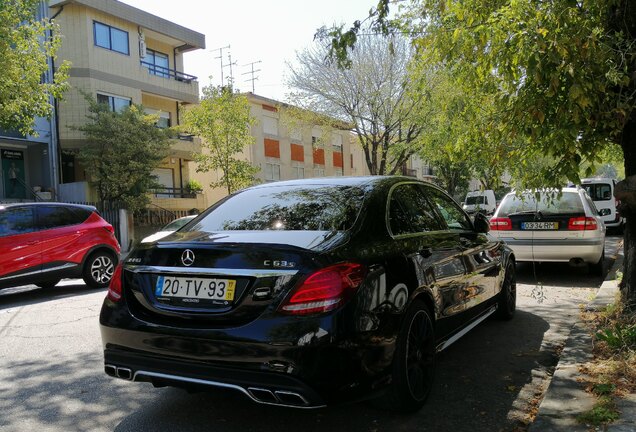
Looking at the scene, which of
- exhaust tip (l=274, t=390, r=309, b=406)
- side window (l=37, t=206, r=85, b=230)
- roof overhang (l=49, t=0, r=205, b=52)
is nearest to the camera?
exhaust tip (l=274, t=390, r=309, b=406)

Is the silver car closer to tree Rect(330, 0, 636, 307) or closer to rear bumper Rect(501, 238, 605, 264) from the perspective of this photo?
rear bumper Rect(501, 238, 605, 264)

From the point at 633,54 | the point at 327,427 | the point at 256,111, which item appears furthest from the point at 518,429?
the point at 256,111

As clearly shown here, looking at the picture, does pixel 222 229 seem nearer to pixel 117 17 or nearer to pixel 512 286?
Answer: pixel 512 286

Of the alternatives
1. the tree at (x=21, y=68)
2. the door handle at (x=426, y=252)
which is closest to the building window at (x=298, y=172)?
the tree at (x=21, y=68)

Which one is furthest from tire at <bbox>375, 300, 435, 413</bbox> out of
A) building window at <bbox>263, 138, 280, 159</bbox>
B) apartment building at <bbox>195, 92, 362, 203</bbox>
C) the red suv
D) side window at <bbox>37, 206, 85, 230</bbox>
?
building window at <bbox>263, 138, 280, 159</bbox>

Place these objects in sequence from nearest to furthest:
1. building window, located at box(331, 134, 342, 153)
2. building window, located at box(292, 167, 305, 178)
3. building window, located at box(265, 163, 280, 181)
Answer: building window, located at box(265, 163, 280, 181)
building window, located at box(292, 167, 305, 178)
building window, located at box(331, 134, 342, 153)

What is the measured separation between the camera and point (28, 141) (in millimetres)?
21281

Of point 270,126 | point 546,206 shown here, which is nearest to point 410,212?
point 546,206

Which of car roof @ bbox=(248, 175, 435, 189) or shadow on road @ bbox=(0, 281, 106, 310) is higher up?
car roof @ bbox=(248, 175, 435, 189)

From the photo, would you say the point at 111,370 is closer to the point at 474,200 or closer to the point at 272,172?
the point at 272,172

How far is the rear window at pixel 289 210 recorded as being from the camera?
3.47m

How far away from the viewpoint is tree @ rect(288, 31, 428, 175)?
2411 centimetres

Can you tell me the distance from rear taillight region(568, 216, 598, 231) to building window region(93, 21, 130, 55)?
21031 mm

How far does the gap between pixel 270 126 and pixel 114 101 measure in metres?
13.1
